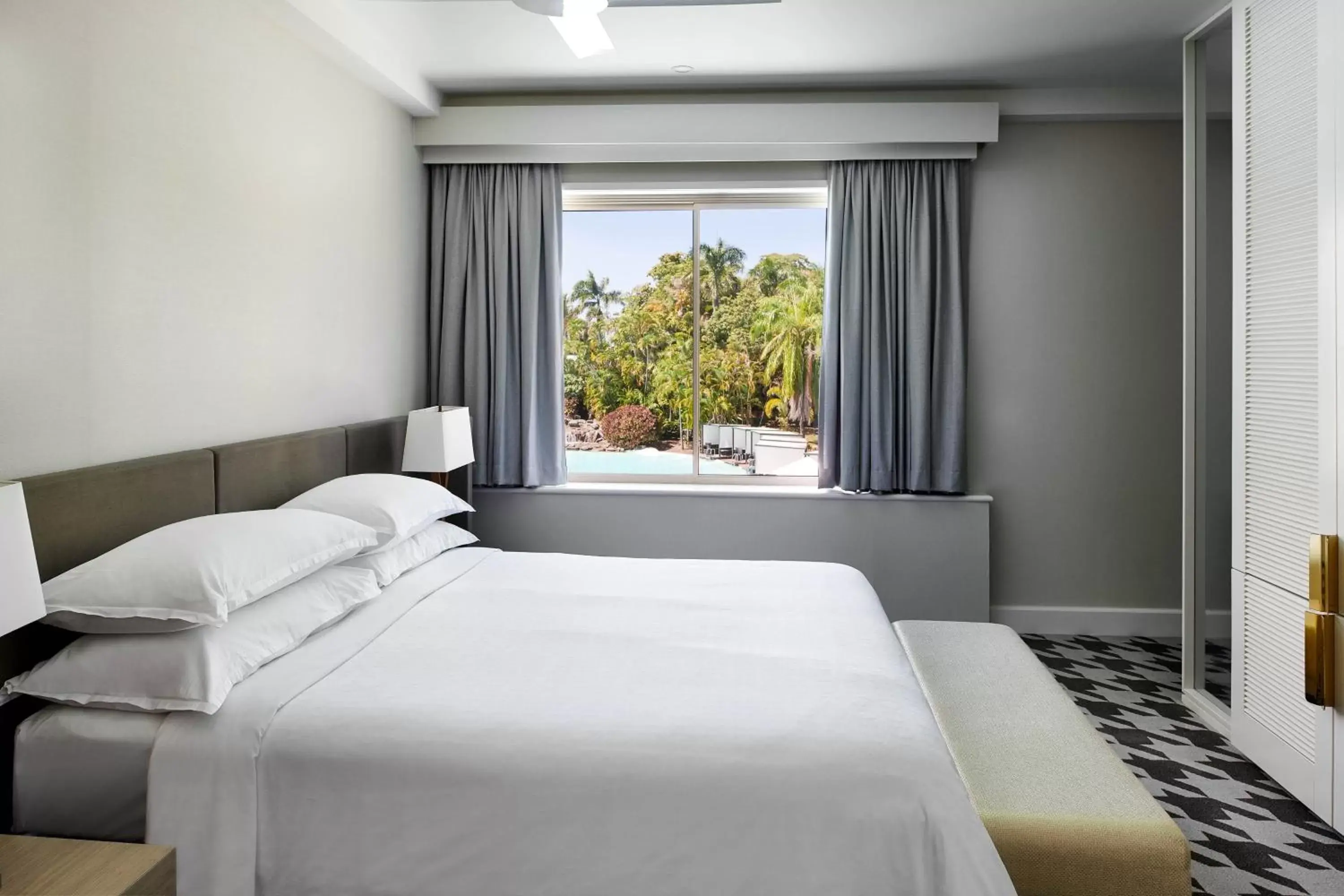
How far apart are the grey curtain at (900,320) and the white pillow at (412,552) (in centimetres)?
193

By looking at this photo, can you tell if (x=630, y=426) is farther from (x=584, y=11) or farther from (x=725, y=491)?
(x=584, y=11)

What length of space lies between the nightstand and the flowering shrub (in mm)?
3170

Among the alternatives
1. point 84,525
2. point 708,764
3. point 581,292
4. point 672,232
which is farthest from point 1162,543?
point 84,525

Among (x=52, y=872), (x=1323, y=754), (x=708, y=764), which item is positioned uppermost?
(x=708, y=764)

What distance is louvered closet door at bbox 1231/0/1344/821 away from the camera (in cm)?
246

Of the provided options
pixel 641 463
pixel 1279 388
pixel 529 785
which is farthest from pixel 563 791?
pixel 641 463

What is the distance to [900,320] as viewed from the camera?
4.09m

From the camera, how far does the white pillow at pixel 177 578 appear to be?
1.72 meters

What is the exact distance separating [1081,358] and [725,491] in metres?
1.87

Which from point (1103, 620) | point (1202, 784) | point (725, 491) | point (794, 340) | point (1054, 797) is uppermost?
point (794, 340)

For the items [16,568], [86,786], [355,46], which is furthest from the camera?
[355,46]

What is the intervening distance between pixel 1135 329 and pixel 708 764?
358cm

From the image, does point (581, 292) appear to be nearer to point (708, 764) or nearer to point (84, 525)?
point (84, 525)

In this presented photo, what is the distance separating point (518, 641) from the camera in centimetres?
219
